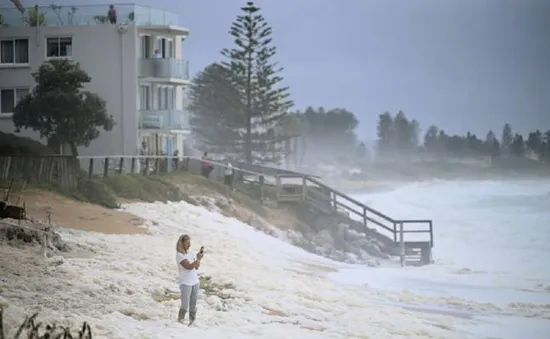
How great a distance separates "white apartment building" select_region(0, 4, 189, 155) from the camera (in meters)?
17.1

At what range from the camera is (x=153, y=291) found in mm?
9883

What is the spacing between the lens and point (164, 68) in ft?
60.5

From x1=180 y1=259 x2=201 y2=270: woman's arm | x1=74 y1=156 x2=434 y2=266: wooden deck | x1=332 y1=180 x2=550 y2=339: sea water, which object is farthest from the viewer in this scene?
x1=74 y1=156 x2=434 y2=266: wooden deck

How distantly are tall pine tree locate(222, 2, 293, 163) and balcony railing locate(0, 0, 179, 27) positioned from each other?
17.1 feet

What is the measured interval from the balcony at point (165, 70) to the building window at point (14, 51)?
5.90 ft

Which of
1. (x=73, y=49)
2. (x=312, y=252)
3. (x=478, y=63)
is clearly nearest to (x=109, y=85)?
(x=73, y=49)

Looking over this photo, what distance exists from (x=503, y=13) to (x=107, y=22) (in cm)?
1154

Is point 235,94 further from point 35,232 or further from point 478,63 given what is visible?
point 35,232

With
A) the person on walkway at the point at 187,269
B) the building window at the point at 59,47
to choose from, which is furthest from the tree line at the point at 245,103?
the person on walkway at the point at 187,269

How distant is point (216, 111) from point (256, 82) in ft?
3.38

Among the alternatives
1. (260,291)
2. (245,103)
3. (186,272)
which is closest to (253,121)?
(245,103)

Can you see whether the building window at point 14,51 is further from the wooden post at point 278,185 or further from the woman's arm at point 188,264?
the woman's arm at point 188,264

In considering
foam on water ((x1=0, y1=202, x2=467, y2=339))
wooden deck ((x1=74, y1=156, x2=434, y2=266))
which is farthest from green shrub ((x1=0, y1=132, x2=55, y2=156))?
foam on water ((x1=0, y1=202, x2=467, y2=339))

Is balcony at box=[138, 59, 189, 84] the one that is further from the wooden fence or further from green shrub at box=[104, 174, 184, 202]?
the wooden fence
